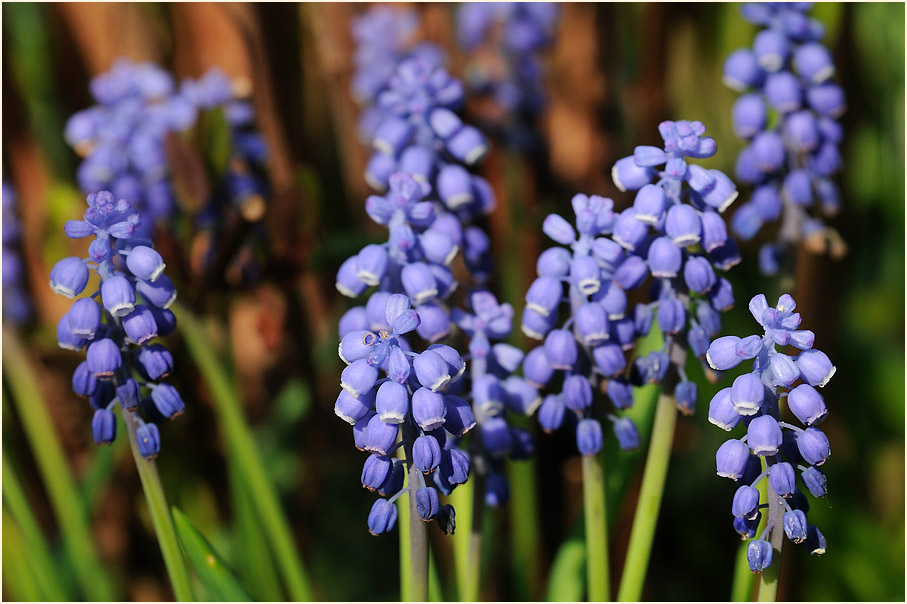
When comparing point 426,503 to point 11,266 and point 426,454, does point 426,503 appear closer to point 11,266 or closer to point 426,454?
point 426,454

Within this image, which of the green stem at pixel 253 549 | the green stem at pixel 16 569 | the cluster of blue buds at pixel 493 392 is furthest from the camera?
the green stem at pixel 253 549

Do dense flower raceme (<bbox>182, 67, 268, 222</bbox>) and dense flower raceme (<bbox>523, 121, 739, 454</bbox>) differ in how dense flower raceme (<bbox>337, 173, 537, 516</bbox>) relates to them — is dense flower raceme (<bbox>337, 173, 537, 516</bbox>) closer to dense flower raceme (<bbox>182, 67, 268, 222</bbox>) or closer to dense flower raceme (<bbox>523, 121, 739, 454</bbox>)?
dense flower raceme (<bbox>523, 121, 739, 454</bbox>)

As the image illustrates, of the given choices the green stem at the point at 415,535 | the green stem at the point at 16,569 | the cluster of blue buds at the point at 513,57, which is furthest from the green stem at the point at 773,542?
the cluster of blue buds at the point at 513,57

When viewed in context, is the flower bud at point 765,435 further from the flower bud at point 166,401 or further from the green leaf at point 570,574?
the flower bud at point 166,401

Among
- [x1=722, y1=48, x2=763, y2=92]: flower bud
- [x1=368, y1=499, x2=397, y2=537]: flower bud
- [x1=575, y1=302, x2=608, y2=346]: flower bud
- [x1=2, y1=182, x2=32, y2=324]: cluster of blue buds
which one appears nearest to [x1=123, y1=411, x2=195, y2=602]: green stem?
[x1=368, y1=499, x2=397, y2=537]: flower bud

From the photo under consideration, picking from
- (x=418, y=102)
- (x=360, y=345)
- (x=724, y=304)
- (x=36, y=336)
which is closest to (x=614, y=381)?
(x=724, y=304)

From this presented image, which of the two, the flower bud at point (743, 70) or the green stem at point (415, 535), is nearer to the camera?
the green stem at point (415, 535)

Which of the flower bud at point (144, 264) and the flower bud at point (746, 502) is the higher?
the flower bud at point (144, 264)

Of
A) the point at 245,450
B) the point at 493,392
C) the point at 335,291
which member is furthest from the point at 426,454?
the point at 335,291
